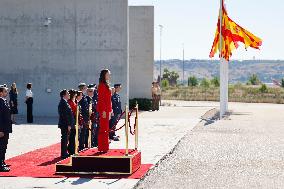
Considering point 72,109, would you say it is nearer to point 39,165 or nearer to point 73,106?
point 73,106

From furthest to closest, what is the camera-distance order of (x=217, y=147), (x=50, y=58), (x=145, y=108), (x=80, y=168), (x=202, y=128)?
1. (x=145, y=108)
2. (x=50, y=58)
3. (x=202, y=128)
4. (x=217, y=147)
5. (x=80, y=168)

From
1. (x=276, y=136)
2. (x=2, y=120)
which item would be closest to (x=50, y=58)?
(x=276, y=136)

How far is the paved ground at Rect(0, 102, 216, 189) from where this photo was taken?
36.0 feet

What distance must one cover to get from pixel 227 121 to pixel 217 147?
37.1 feet

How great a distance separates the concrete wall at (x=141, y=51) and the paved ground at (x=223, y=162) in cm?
1665

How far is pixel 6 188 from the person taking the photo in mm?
10422

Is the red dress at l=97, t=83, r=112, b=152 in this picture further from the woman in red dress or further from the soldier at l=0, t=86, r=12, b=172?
the soldier at l=0, t=86, r=12, b=172

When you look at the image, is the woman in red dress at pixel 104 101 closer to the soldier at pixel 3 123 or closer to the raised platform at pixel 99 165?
the raised platform at pixel 99 165

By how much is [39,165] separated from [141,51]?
26.5 meters

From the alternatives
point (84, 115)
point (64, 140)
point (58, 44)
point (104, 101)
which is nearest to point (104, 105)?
point (104, 101)

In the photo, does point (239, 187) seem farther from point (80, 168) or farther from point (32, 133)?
point (32, 133)

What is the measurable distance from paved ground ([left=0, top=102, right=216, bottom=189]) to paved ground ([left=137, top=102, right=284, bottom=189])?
0.44 metres

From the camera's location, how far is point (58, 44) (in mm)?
30750

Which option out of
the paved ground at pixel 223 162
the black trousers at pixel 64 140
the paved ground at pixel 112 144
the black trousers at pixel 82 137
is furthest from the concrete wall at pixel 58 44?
the black trousers at pixel 64 140
